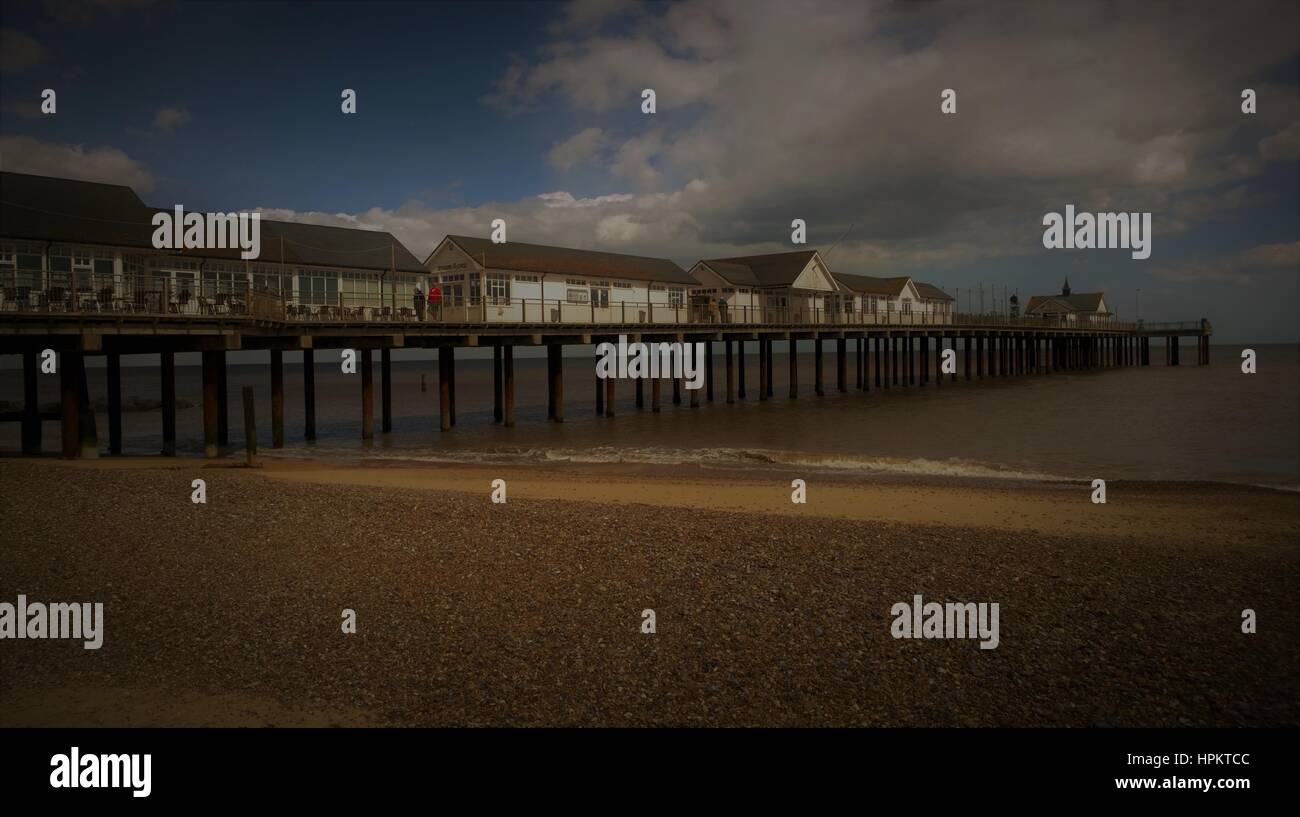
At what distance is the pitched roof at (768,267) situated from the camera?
47094mm

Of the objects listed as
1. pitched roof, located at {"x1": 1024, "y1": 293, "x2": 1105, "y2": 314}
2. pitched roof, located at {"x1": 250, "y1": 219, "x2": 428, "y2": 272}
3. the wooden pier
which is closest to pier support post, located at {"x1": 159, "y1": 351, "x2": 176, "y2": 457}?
the wooden pier

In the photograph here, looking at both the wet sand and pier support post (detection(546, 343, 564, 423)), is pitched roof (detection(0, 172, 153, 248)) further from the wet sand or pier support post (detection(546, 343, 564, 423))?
pier support post (detection(546, 343, 564, 423))

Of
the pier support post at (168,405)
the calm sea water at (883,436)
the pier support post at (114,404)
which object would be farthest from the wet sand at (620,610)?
the pier support post at (114,404)

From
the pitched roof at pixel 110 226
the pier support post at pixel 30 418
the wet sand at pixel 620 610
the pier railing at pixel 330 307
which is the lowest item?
the wet sand at pixel 620 610

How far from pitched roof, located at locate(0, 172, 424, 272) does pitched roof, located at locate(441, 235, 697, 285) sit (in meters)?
2.97

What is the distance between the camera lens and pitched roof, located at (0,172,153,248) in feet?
72.5

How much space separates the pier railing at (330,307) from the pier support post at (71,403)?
1.28 m

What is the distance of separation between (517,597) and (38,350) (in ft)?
Answer: 54.9

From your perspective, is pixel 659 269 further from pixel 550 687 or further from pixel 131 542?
pixel 550 687

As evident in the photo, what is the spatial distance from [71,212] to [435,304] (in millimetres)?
10530

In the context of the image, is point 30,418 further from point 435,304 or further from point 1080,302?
point 1080,302

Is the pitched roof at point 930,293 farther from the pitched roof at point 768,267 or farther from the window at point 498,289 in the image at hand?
the window at point 498,289

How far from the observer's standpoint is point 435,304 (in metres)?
26.6

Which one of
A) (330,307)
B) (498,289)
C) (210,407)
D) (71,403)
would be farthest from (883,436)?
(71,403)
